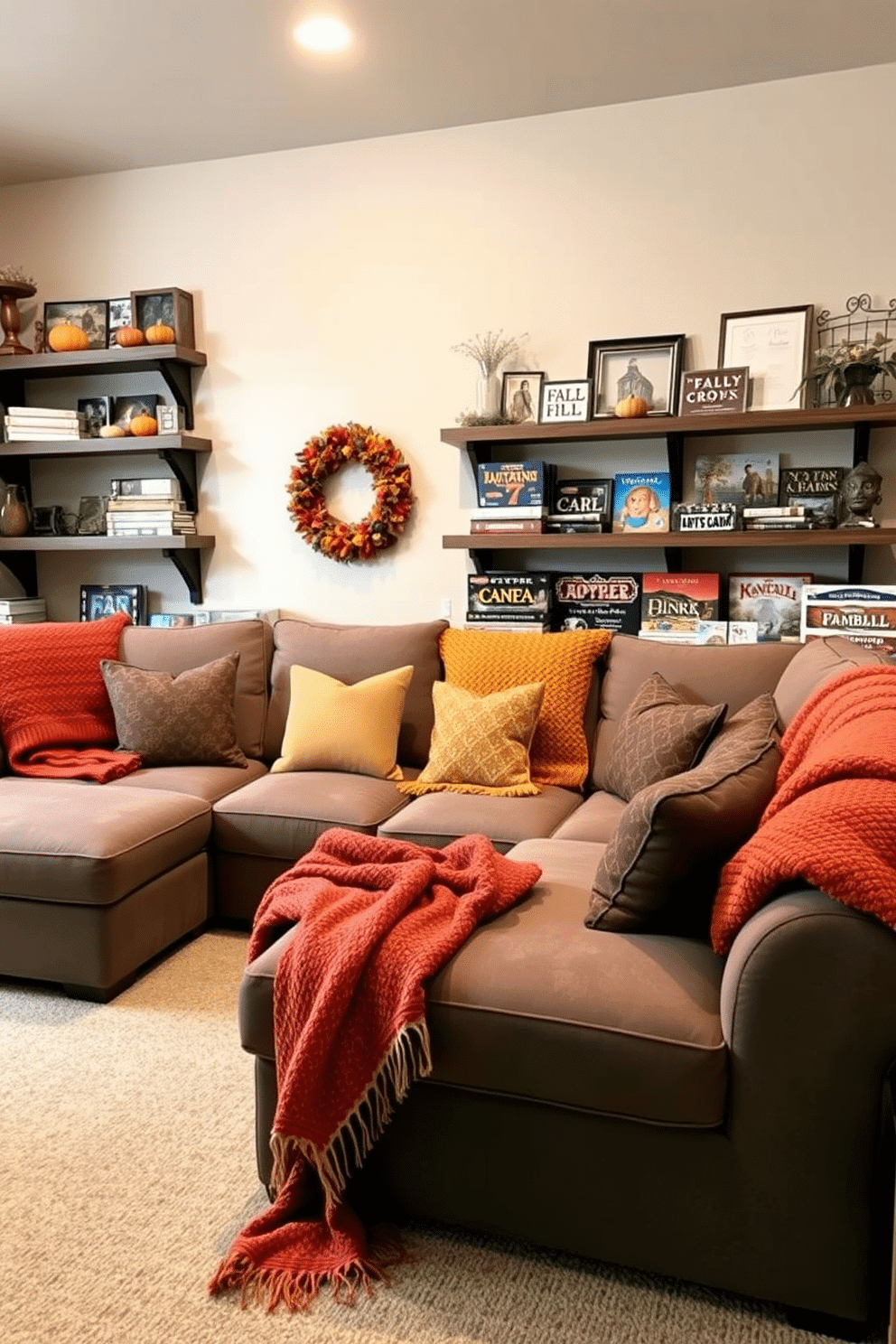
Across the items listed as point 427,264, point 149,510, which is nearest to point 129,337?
point 149,510

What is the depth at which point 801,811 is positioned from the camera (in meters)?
1.59

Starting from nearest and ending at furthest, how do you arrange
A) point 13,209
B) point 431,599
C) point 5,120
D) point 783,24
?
point 783,24 → point 5,120 → point 431,599 → point 13,209

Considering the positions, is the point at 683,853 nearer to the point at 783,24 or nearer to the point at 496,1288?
the point at 496,1288

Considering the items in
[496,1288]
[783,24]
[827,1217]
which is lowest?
[496,1288]

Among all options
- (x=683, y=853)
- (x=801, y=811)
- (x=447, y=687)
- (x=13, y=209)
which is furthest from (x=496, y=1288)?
(x=13, y=209)

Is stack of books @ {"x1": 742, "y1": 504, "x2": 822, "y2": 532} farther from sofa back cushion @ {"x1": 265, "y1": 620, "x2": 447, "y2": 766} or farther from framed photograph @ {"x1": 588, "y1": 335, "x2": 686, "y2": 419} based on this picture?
sofa back cushion @ {"x1": 265, "y1": 620, "x2": 447, "y2": 766}

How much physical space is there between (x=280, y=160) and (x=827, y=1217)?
12.9ft

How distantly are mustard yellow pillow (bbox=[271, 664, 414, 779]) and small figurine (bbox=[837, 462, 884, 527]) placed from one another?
4.96 ft

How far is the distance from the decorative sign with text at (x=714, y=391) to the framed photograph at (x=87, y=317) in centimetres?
240

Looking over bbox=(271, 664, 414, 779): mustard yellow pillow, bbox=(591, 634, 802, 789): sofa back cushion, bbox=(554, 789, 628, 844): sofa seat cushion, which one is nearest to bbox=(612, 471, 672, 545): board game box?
bbox=(591, 634, 802, 789): sofa back cushion

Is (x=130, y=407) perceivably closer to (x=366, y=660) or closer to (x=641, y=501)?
(x=366, y=660)

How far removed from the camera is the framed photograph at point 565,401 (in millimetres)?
3670

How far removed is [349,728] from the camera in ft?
10.7

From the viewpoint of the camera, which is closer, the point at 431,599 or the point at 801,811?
the point at 801,811
